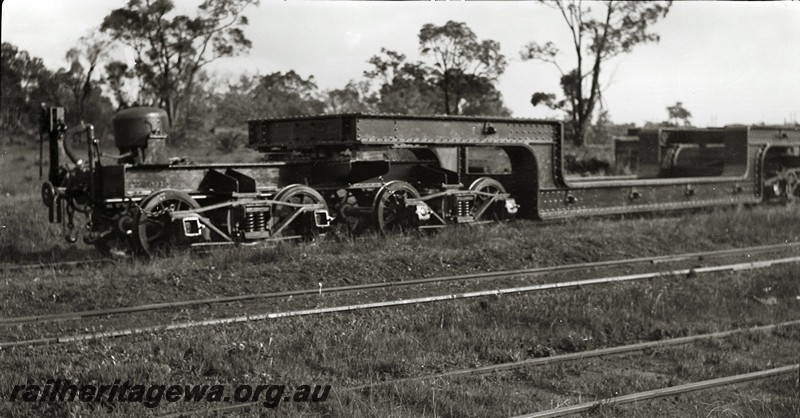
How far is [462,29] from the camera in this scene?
965 inches

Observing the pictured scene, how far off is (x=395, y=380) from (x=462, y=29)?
19883mm

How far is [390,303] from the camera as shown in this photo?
8453 millimetres

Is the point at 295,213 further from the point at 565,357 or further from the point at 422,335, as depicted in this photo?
the point at 565,357

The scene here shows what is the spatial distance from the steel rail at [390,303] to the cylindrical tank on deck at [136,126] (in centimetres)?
452

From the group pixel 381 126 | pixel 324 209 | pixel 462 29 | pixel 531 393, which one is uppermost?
pixel 462 29

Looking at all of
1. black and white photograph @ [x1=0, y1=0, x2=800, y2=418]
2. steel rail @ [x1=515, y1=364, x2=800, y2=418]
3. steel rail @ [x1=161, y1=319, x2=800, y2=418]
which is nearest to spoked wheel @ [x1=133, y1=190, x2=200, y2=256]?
black and white photograph @ [x1=0, y1=0, x2=800, y2=418]

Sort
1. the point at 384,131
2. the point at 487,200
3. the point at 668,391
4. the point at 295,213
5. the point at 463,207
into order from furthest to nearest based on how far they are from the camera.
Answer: the point at 487,200
the point at 463,207
the point at 384,131
the point at 295,213
the point at 668,391

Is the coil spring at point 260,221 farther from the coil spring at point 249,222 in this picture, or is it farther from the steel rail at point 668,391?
the steel rail at point 668,391

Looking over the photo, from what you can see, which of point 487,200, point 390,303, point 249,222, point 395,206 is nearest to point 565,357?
point 390,303

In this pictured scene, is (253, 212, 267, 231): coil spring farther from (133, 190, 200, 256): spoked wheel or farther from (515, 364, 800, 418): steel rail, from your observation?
(515, 364, 800, 418): steel rail

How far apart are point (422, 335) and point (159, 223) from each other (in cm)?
480

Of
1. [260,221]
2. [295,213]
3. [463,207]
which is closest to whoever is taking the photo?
[260,221]

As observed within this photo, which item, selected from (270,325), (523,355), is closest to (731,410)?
(523,355)

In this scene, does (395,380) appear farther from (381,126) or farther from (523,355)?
(381,126)
